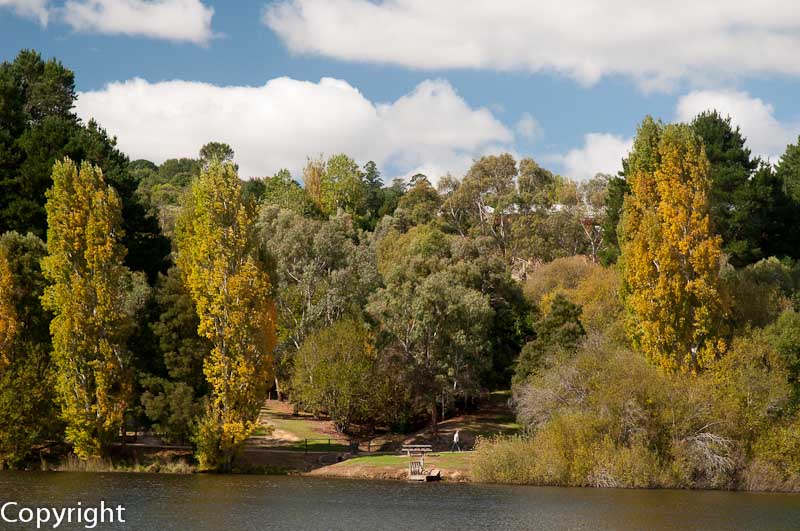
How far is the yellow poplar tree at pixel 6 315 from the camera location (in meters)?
56.8

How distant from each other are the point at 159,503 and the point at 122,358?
757 inches

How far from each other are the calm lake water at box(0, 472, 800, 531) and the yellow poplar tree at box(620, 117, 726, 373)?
10129mm

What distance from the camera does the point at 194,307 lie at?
60.2 m

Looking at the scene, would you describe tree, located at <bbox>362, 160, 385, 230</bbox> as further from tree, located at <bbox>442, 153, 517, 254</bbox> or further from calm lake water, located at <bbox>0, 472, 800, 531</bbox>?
calm lake water, located at <bbox>0, 472, 800, 531</bbox>

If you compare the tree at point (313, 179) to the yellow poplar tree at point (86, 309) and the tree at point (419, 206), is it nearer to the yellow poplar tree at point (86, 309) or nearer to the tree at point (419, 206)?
the tree at point (419, 206)

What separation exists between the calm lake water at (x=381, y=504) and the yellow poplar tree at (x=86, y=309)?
4815 millimetres

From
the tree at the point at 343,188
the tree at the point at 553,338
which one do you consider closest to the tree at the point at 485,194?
the tree at the point at 343,188

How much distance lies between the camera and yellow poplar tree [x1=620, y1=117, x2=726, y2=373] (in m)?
56.4

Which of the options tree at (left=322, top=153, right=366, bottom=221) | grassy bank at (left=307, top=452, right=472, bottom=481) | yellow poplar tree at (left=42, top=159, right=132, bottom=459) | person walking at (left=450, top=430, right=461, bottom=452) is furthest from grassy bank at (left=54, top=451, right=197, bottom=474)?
tree at (left=322, top=153, right=366, bottom=221)

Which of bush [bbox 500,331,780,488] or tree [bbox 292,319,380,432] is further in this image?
tree [bbox 292,319,380,432]

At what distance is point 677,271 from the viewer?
56.9 metres

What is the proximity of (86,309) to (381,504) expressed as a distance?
24641 millimetres

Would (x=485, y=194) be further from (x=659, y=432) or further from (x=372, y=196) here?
(x=659, y=432)

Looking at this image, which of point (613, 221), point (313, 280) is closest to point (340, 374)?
point (313, 280)
